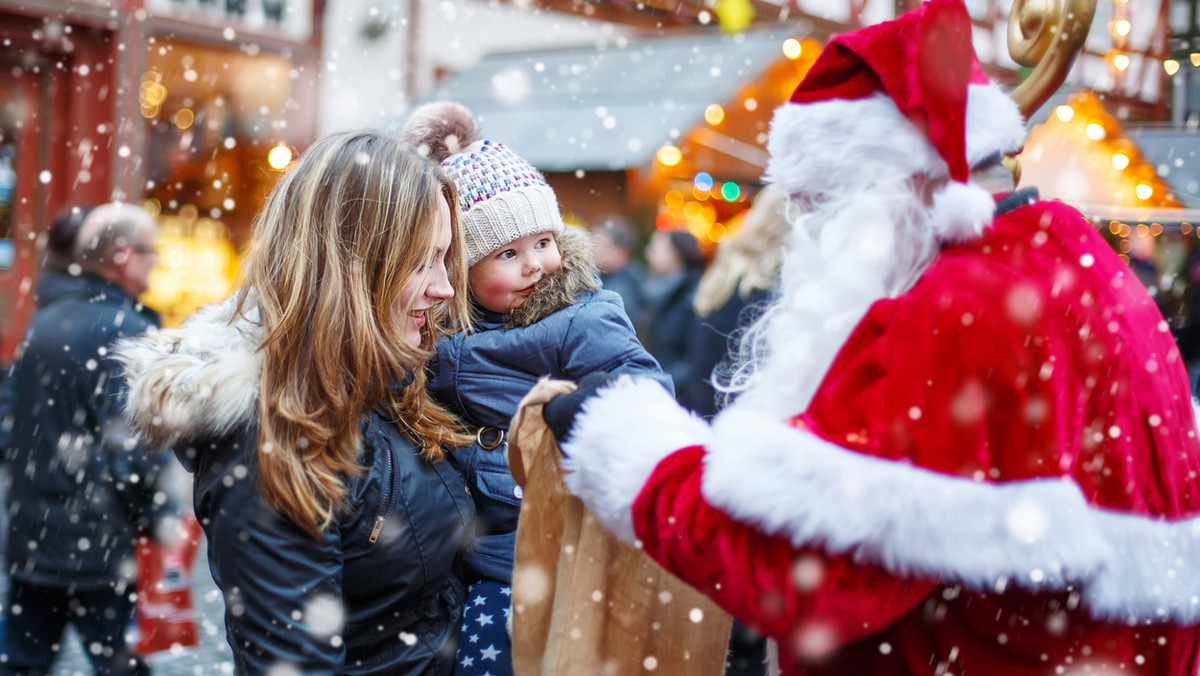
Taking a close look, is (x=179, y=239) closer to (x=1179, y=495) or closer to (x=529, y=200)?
(x=529, y=200)

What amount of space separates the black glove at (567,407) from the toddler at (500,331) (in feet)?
1.52

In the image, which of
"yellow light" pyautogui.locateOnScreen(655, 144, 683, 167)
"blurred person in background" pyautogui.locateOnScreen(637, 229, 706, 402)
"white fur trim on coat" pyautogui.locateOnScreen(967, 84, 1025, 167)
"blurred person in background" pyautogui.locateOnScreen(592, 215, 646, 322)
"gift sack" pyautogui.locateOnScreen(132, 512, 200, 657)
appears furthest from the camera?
"yellow light" pyautogui.locateOnScreen(655, 144, 683, 167)

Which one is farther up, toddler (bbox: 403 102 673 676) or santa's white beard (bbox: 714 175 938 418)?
santa's white beard (bbox: 714 175 938 418)

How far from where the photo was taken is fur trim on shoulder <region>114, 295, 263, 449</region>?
5.81 feet

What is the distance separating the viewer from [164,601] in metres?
4.73

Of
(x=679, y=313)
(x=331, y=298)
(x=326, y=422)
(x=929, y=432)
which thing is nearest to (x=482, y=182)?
(x=331, y=298)

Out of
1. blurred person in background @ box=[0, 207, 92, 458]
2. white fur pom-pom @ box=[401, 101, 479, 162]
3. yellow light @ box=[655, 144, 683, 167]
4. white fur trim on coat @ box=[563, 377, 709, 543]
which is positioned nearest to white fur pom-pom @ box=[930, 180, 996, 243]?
white fur trim on coat @ box=[563, 377, 709, 543]

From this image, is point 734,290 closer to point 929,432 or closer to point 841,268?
point 841,268

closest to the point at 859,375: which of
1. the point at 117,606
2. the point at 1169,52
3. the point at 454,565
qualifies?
the point at 454,565

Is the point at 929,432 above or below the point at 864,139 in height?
below

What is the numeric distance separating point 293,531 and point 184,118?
939 cm

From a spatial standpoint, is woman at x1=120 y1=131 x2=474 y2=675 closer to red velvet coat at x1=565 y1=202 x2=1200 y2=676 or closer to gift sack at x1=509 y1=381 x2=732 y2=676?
gift sack at x1=509 y1=381 x2=732 y2=676

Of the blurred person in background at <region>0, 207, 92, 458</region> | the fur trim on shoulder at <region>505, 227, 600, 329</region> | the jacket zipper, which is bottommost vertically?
the blurred person in background at <region>0, 207, 92, 458</region>

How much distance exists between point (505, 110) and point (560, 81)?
2.29ft
